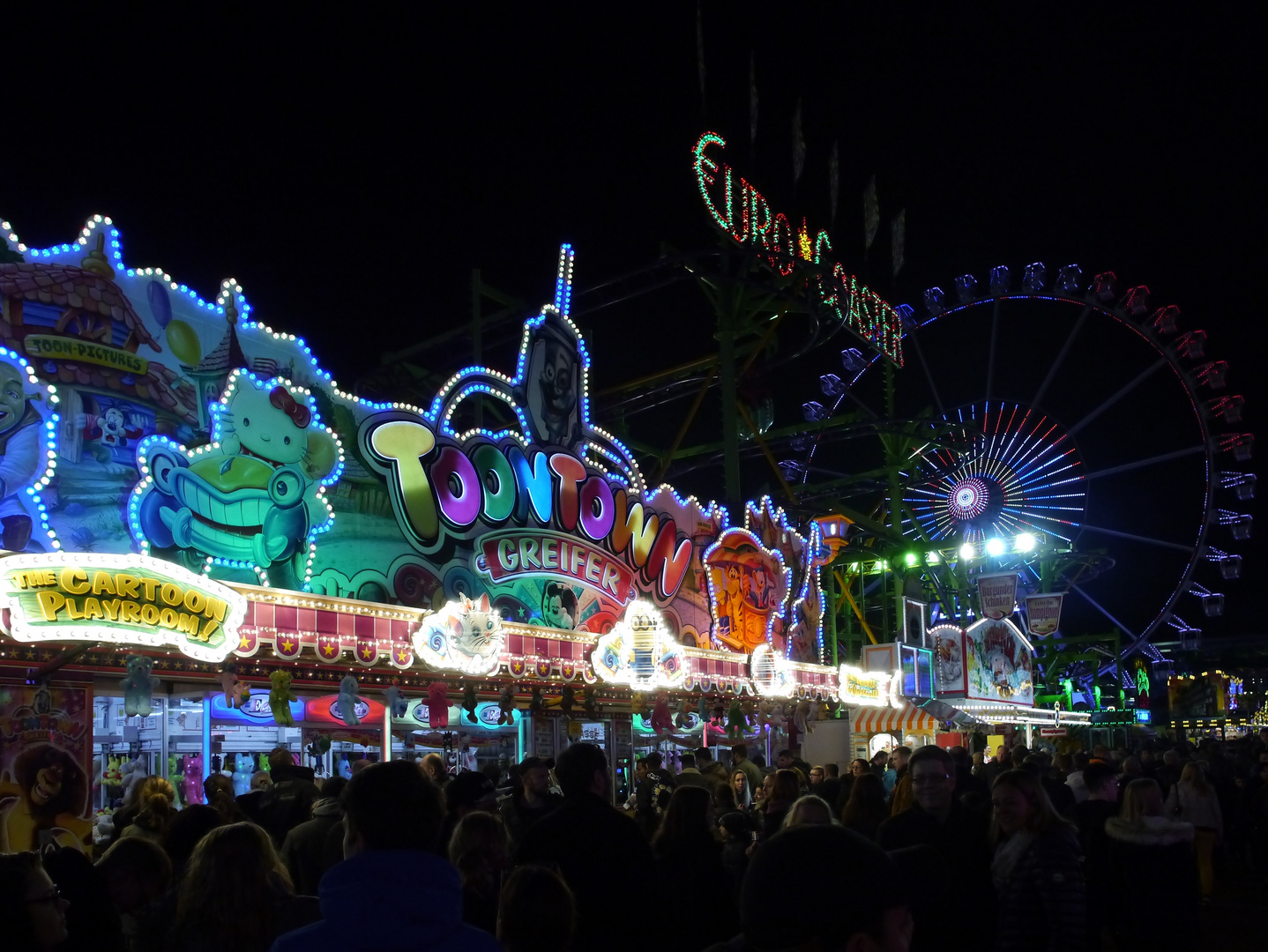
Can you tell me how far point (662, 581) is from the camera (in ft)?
57.4

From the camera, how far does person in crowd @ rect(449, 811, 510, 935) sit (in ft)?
14.9

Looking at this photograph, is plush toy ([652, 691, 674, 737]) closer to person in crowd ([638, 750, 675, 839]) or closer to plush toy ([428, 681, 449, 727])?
plush toy ([428, 681, 449, 727])

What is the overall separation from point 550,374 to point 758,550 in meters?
5.47

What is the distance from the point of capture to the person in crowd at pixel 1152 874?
6.13 meters

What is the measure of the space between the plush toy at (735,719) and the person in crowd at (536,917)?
13.9m

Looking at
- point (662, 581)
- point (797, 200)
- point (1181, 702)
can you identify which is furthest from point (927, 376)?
point (1181, 702)

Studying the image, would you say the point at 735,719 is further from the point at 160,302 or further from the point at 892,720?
the point at 160,302

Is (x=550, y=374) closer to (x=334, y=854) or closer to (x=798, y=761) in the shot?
(x=798, y=761)

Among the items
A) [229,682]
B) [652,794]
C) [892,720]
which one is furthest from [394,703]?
[892,720]

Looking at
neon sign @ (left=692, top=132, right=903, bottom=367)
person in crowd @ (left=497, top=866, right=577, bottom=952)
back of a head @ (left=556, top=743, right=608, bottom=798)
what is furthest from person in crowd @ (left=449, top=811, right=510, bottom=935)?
neon sign @ (left=692, top=132, right=903, bottom=367)

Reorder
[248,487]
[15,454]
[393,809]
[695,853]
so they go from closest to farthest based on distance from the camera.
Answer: [393,809]
[695,853]
[15,454]
[248,487]

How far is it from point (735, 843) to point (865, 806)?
0.87 metres

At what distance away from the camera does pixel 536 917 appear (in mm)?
3443

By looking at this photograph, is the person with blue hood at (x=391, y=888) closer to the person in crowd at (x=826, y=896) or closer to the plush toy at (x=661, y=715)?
the person in crowd at (x=826, y=896)
